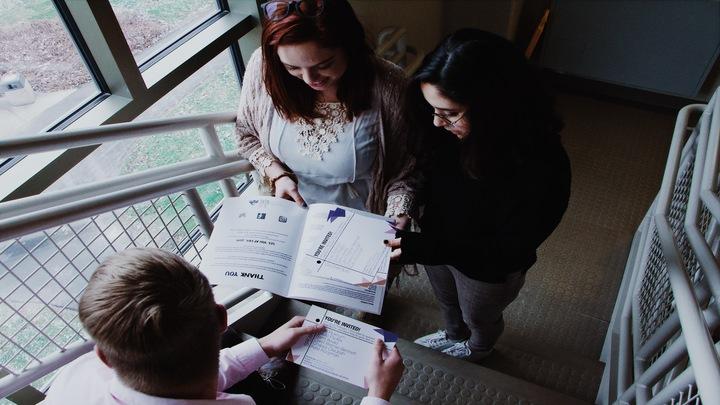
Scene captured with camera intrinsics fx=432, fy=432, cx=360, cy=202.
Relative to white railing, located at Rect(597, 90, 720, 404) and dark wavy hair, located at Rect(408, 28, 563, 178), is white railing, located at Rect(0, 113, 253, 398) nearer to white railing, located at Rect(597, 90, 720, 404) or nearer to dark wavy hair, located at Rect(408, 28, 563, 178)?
dark wavy hair, located at Rect(408, 28, 563, 178)

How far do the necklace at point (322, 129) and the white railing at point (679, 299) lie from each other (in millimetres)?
1018

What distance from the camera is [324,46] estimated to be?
47.4 inches

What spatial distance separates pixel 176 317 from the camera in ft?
2.46

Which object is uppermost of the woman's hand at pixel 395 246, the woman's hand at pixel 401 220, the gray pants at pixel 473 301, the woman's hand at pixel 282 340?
the woman's hand at pixel 395 246

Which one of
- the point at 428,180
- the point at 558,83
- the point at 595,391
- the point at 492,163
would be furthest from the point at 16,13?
the point at 558,83

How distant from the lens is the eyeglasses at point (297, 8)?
3.79 ft

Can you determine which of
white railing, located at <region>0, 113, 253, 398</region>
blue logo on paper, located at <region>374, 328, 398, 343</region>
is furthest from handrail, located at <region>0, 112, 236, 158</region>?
blue logo on paper, located at <region>374, 328, 398, 343</region>

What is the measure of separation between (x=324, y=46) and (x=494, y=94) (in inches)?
19.1

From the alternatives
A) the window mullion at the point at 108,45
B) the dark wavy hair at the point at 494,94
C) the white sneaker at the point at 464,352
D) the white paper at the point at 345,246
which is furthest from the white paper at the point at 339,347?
the window mullion at the point at 108,45

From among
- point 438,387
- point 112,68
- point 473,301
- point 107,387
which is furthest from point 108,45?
point 438,387

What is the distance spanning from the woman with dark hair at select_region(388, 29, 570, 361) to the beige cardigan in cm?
9

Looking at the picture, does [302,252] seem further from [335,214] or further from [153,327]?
[153,327]

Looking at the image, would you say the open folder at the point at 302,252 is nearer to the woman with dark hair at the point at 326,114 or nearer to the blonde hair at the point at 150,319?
the woman with dark hair at the point at 326,114

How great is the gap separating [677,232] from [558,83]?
273cm
